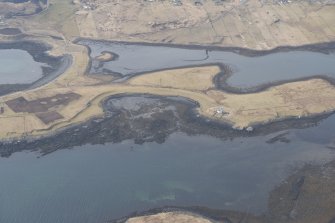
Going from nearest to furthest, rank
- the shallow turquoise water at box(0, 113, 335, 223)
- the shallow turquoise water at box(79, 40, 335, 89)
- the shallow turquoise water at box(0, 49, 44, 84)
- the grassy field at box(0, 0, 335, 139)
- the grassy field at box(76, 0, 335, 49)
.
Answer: the shallow turquoise water at box(0, 113, 335, 223), the grassy field at box(0, 0, 335, 139), the shallow turquoise water at box(79, 40, 335, 89), the shallow turquoise water at box(0, 49, 44, 84), the grassy field at box(76, 0, 335, 49)

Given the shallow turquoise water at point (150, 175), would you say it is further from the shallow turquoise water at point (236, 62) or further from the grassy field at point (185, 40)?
the shallow turquoise water at point (236, 62)

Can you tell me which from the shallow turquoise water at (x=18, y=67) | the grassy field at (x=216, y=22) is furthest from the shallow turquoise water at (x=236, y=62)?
the shallow turquoise water at (x=18, y=67)

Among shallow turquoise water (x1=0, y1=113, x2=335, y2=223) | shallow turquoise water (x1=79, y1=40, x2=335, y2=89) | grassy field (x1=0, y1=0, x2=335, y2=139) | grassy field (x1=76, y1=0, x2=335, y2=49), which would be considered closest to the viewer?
shallow turquoise water (x1=0, y1=113, x2=335, y2=223)

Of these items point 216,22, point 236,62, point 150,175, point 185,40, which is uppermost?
point 216,22

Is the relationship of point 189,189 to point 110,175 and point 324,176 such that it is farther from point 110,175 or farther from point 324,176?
point 324,176

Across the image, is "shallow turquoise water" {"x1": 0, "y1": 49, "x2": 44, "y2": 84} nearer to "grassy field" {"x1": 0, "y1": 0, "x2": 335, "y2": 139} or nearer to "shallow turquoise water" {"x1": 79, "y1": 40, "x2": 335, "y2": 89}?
"grassy field" {"x1": 0, "y1": 0, "x2": 335, "y2": 139}

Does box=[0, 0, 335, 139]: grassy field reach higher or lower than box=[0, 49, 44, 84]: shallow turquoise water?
higher

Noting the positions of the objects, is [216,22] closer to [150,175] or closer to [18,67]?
[18,67]

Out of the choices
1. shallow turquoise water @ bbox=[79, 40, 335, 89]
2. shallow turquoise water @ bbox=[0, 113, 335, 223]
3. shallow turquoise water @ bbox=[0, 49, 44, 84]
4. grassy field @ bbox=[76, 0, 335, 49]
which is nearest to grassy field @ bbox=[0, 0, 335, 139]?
grassy field @ bbox=[76, 0, 335, 49]

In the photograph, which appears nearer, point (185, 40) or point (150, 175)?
point (150, 175)

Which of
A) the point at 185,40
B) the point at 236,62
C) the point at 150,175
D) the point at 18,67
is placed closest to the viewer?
the point at 150,175

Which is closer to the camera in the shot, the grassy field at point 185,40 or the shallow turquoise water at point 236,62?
the grassy field at point 185,40

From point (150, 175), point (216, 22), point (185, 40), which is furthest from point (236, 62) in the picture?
point (150, 175)
